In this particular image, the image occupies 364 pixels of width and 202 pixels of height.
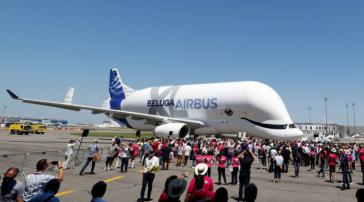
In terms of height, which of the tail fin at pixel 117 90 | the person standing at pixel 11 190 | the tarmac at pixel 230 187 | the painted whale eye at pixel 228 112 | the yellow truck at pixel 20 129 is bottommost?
the tarmac at pixel 230 187

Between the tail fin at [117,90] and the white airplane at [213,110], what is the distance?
487cm

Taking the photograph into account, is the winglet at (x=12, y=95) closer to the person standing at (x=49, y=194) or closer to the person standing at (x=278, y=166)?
the person standing at (x=278, y=166)

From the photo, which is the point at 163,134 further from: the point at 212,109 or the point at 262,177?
the point at 262,177

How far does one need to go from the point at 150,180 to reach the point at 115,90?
128ft

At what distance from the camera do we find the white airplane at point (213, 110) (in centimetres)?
3038

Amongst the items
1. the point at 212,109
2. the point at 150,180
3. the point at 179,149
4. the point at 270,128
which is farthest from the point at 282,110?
the point at 150,180

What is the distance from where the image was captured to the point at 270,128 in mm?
30234

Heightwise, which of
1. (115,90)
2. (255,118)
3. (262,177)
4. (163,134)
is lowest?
(262,177)

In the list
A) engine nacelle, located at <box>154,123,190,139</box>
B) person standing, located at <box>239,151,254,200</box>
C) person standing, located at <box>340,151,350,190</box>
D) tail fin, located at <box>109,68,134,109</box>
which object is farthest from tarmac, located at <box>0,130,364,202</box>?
tail fin, located at <box>109,68,134,109</box>

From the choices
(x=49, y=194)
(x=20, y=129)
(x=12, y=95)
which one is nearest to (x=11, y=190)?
(x=49, y=194)

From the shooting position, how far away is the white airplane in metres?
30.4

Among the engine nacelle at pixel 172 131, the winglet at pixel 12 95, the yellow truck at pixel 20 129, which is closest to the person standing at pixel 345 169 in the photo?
the engine nacelle at pixel 172 131

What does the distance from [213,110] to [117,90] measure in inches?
749

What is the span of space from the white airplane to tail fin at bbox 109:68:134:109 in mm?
4868
